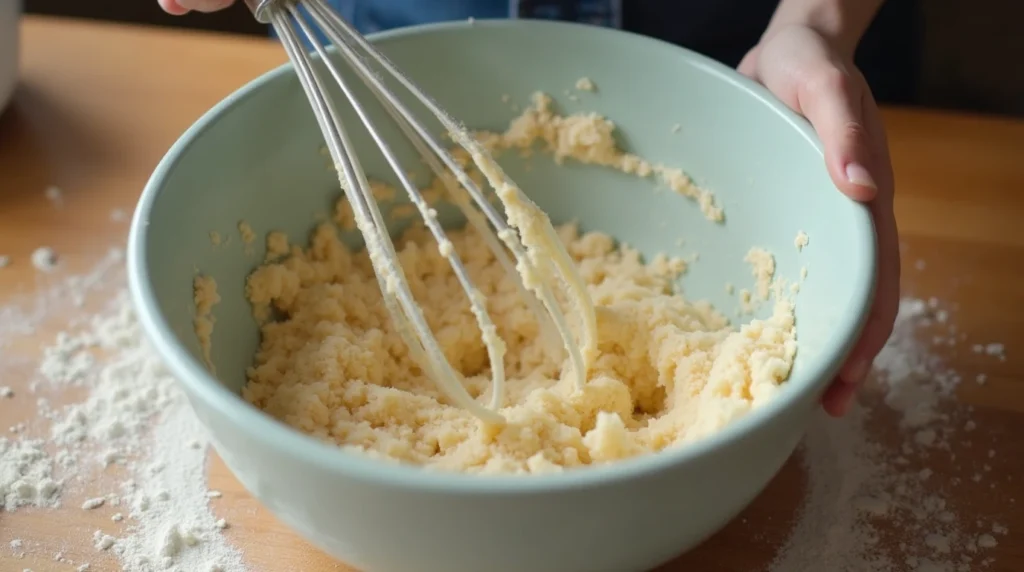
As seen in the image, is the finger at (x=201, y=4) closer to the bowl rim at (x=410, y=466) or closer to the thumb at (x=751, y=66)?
the bowl rim at (x=410, y=466)

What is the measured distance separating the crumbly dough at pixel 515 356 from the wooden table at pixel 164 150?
0.09m

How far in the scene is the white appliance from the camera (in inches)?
37.7

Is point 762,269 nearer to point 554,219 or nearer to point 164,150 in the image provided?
point 554,219

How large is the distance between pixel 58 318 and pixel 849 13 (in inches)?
29.0

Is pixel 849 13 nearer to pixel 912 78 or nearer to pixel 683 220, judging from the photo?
pixel 683 220

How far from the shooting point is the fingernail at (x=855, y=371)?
2.03ft

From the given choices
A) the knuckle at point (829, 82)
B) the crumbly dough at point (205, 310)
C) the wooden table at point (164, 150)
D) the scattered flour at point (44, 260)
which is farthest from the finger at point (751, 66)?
the scattered flour at point (44, 260)

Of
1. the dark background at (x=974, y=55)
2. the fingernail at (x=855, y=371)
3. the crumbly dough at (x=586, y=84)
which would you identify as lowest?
the dark background at (x=974, y=55)

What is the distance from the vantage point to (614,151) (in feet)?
2.73

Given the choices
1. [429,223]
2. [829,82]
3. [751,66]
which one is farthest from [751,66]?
[429,223]

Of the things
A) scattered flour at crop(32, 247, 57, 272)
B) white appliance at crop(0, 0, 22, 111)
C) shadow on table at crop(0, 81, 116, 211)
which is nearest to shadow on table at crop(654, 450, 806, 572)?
scattered flour at crop(32, 247, 57, 272)

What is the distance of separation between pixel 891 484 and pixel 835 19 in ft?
1.28

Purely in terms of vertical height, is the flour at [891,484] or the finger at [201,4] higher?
the finger at [201,4]

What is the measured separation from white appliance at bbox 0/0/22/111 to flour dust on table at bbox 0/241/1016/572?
0.96 feet
